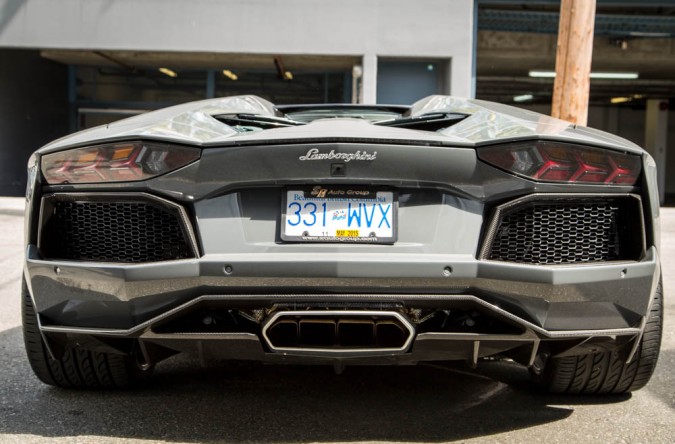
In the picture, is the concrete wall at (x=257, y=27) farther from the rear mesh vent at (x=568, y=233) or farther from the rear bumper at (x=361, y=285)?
the rear bumper at (x=361, y=285)

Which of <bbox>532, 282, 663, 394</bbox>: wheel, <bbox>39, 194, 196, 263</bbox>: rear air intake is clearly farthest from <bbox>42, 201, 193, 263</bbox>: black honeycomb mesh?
<bbox>532, 282, 663, 394</bbox>: wheel

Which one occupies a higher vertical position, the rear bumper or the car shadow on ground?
the rear bumper

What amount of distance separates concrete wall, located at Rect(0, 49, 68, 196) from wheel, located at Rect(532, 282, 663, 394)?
635 inches

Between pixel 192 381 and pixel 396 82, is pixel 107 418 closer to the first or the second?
pixel 192 381

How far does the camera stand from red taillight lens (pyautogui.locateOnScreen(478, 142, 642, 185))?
2.38 meters

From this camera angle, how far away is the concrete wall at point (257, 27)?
Result: 14.4 meters

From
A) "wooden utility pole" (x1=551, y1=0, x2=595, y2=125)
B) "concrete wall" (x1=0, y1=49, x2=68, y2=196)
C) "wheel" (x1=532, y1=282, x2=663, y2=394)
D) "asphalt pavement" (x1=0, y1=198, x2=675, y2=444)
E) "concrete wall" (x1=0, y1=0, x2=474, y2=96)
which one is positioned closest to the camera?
"asphalt pavement" (x1=0, y1=198, x2=675, y2=444)

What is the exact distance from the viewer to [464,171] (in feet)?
7.80

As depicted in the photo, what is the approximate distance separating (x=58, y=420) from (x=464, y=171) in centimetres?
165

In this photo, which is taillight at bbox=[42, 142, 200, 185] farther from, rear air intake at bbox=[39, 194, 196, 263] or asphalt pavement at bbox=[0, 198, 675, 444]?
asphalt pavement at bbox=[0, 198, 675, 444]

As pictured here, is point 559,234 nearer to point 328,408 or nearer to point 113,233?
point 328,408

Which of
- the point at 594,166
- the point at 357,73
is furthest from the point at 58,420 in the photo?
the point at 357,73

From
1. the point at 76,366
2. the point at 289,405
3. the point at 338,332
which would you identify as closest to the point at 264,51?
the point at 76,366

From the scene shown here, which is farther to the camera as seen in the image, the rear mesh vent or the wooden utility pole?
the wooden utility pole
